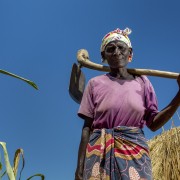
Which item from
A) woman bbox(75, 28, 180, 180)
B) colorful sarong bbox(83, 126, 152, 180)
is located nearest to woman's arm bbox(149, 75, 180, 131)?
woman bbox(75, 28, 180, 180)

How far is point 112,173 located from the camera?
2.17 metres

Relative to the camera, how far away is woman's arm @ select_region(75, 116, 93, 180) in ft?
7.76

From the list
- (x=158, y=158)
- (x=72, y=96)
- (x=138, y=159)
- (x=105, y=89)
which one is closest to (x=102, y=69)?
(x=72, y=96)

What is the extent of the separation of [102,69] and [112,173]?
44.5 inches

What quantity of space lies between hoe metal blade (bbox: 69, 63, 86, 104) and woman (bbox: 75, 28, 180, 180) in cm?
42

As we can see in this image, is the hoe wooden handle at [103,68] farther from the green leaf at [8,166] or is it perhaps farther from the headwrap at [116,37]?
the green leaf at [8,166]

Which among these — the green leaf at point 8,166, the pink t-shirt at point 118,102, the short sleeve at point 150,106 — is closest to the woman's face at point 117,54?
the pink t-shirt at point 118,102

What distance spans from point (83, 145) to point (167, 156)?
12.7 ft

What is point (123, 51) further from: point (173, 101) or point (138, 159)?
point (138, 159)

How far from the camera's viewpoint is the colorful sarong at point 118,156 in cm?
216

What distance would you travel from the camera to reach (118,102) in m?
2.38

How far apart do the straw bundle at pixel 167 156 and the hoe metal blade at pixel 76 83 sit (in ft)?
10.1

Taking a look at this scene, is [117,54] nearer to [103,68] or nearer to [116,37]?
[116,37]

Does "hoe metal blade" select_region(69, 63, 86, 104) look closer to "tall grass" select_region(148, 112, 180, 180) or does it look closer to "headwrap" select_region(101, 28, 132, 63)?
"headwrap" select_region(101, 28, 132, 63)
